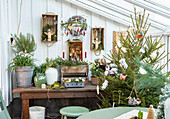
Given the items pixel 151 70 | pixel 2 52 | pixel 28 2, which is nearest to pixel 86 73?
pixel 2 52

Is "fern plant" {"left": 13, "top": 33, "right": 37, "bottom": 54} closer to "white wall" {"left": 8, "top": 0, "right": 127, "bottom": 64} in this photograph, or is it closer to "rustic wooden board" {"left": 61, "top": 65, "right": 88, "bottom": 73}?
"white wall" {"left": 8, "top": 0, "right": 127, "bottom": 64}

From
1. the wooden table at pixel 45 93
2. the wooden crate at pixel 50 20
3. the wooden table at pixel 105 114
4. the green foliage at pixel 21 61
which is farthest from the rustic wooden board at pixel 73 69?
the wooden table at pixel 105 114

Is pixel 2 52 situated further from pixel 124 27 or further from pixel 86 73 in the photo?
pixel 124 27

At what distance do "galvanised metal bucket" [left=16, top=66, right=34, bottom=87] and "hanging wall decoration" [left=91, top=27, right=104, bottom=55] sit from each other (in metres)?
1.30

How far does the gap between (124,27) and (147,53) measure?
1650 millimetres

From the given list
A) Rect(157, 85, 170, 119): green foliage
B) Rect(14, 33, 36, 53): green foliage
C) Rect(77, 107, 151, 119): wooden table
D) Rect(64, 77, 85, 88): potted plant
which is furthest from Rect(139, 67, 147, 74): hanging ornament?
Rect(14, 33, 36, 53): green foliage

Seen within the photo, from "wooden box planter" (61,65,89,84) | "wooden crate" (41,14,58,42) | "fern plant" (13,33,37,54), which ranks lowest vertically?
"wooden box planter" (61,65,89,84)

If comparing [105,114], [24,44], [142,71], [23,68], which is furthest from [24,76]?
[142,71]

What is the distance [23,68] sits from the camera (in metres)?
2.91

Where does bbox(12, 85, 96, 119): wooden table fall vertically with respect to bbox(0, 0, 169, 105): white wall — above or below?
below

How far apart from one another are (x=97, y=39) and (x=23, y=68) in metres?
1.52

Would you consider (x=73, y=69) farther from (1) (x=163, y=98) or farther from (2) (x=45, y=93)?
(1) (x=163, y=98)

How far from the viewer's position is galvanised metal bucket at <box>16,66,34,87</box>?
2.93m

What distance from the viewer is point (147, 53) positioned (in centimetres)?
213
